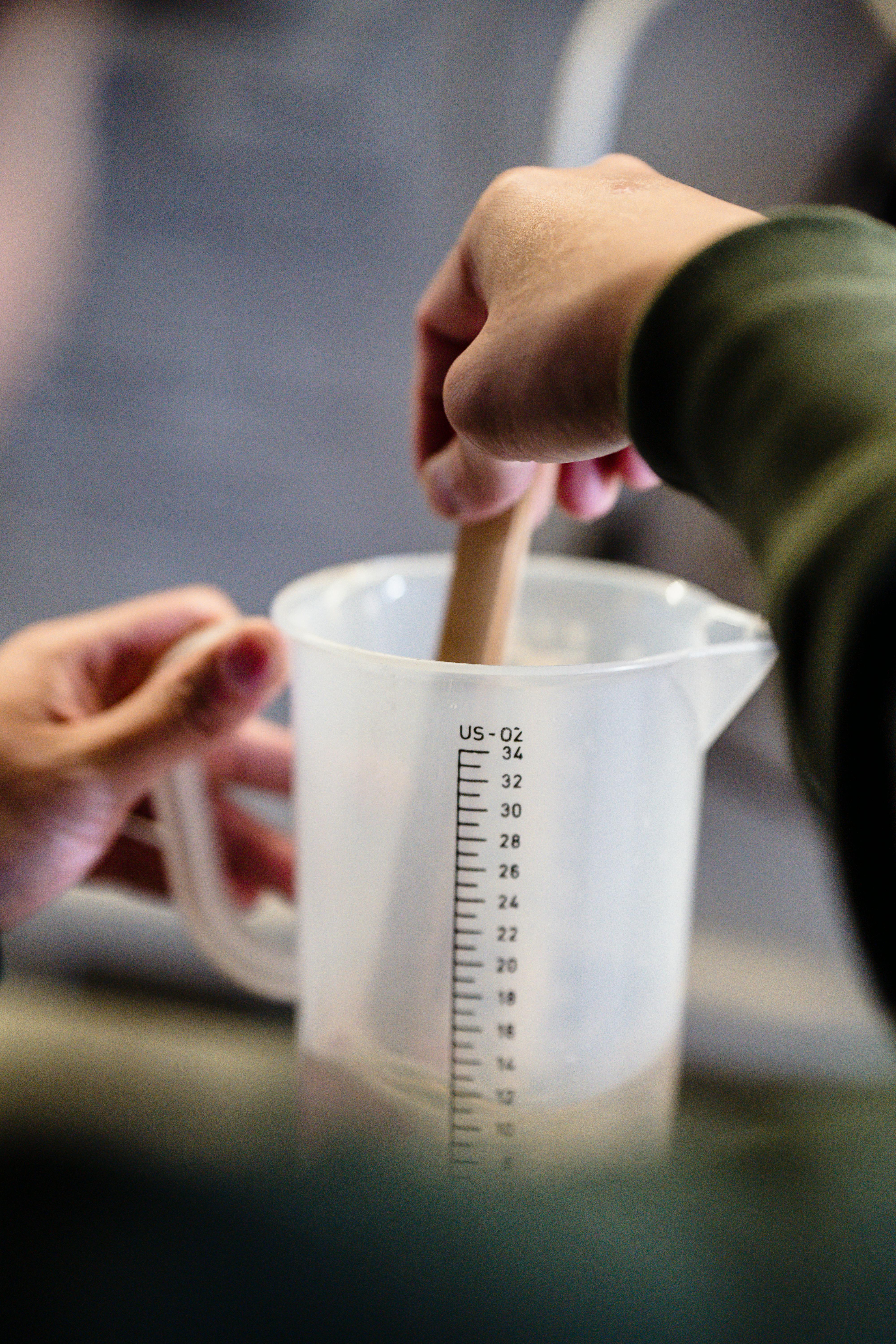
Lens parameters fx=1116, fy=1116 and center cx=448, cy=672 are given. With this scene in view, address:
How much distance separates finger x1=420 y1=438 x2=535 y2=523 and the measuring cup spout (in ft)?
0.27

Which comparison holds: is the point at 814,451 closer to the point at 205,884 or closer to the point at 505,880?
the point at 505,880

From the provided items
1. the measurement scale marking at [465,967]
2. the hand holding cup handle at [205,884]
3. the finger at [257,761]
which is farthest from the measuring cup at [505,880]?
the finger at [257,761]

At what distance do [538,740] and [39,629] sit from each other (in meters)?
0.35

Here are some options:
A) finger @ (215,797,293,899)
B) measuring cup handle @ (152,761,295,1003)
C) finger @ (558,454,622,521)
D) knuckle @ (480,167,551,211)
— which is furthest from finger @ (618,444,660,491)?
finger @ (215,797,293,899)

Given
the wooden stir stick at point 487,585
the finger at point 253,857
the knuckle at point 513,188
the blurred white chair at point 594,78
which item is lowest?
the finger at point 253,857

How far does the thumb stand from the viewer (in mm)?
481

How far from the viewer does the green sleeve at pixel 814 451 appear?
18 cm

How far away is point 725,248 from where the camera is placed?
0.24 metres

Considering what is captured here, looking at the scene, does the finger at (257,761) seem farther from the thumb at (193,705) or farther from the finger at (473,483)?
the finger at (473,483)

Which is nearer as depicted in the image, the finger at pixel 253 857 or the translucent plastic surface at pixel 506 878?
the translucent plastic surface at pixel 506 878

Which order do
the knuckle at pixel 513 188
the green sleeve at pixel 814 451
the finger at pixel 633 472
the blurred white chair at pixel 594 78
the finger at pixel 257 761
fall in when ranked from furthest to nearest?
the finger at pixel 257 761 → the blurred white chair at pixel 594 78 → the finger at pixel 633 472 → the knuckle at pixel 513 188 → the green sleeve at pixel 814 451

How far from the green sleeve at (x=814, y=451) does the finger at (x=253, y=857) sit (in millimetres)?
500

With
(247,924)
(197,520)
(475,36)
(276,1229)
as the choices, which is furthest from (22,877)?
(475,36)

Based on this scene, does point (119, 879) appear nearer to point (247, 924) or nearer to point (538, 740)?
point (247, 924)
